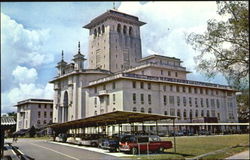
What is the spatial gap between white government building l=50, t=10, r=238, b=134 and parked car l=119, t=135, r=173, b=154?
32.7m

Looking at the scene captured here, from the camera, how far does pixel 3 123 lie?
600 inches

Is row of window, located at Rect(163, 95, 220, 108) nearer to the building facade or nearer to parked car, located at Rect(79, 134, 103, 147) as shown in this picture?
parked car, located at Rect(79, 134, 103, 147)

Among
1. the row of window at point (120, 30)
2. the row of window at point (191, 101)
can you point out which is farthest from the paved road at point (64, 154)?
the row of window at point (120, 30)

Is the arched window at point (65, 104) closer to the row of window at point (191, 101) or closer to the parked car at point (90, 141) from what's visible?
A: the row of window at point (191, 101)

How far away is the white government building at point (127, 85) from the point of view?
59906 mm

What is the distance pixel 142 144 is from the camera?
22.5m

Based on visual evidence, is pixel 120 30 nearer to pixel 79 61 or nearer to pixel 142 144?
pixel 79 61

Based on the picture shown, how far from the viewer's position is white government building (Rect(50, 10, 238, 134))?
197 feet

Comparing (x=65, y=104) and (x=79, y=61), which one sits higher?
(x=79, y=61)

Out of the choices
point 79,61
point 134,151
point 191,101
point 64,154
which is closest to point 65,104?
point 79,61

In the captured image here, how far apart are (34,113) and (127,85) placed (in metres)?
53.7

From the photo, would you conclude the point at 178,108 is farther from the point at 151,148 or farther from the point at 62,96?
the point at 151,148

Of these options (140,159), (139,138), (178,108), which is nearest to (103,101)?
(178,108)

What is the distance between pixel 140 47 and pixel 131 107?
115ft
